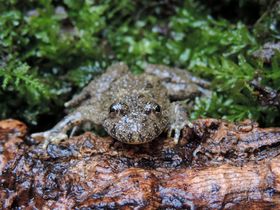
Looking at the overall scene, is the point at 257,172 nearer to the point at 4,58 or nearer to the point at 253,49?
the point at 253,49

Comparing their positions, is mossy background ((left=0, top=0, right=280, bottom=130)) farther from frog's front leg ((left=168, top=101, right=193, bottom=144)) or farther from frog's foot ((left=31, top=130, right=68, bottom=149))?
frog's foot ((left=31, top=130, right=68, bottom=149))

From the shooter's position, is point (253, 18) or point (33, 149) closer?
point (33, 149)

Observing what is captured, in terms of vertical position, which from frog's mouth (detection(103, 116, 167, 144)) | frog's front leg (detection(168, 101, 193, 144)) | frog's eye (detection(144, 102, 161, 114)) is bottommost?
frog's front leg (detection(168, 101, 193, 144))

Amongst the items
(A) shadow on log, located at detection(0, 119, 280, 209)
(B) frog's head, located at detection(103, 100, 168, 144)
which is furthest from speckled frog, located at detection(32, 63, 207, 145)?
(A) shadow on log, located at detection(0, 119, 280, 209)

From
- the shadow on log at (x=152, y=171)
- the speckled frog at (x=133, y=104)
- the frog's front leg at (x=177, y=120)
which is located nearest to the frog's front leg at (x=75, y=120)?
the speckled frog at (x=133, y=104)

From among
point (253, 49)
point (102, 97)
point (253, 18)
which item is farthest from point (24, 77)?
point (253, 18)

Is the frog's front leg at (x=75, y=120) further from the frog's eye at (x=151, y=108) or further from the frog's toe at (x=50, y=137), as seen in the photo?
the frog's eye at (x=151, y=108)

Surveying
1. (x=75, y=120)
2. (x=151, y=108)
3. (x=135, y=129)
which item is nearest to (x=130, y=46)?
(x=75, y=120)
